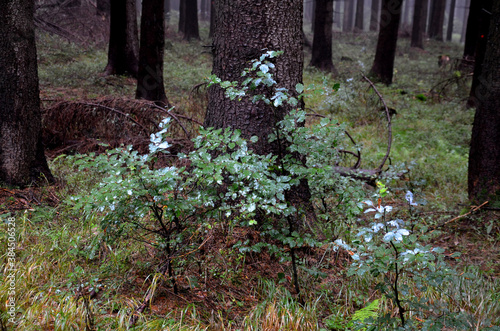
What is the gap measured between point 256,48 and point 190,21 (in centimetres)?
2049

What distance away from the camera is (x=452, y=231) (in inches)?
187

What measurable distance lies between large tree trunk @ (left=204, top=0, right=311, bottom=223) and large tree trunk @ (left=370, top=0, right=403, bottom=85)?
11.1 metres

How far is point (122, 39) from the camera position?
1171 centimetres

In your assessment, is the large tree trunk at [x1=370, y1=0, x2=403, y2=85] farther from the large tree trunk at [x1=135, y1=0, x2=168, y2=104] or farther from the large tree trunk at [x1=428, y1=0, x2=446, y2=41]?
the large tree trunk at [x1=428, y1=0, x2=446, y2=41]

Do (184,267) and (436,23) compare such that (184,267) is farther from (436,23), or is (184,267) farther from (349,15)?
(349,15)

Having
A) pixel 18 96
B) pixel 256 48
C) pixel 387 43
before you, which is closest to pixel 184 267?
pixel 256 48

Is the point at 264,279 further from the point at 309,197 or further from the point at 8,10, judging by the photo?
the point at 8,10

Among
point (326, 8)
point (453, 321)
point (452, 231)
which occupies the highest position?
point (326, 8)

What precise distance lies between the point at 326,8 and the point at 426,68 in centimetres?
638

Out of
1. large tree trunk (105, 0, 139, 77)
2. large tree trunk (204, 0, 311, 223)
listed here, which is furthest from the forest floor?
large tree trunk (105, 0, 139, 77)

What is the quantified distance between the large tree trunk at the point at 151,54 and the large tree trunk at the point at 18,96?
4493mm

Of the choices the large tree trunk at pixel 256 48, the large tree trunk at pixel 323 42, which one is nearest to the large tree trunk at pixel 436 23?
the large tree trunk at pixel 323 42

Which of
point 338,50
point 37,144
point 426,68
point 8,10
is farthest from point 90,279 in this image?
point 338,50

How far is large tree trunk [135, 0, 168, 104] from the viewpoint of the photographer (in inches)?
352
